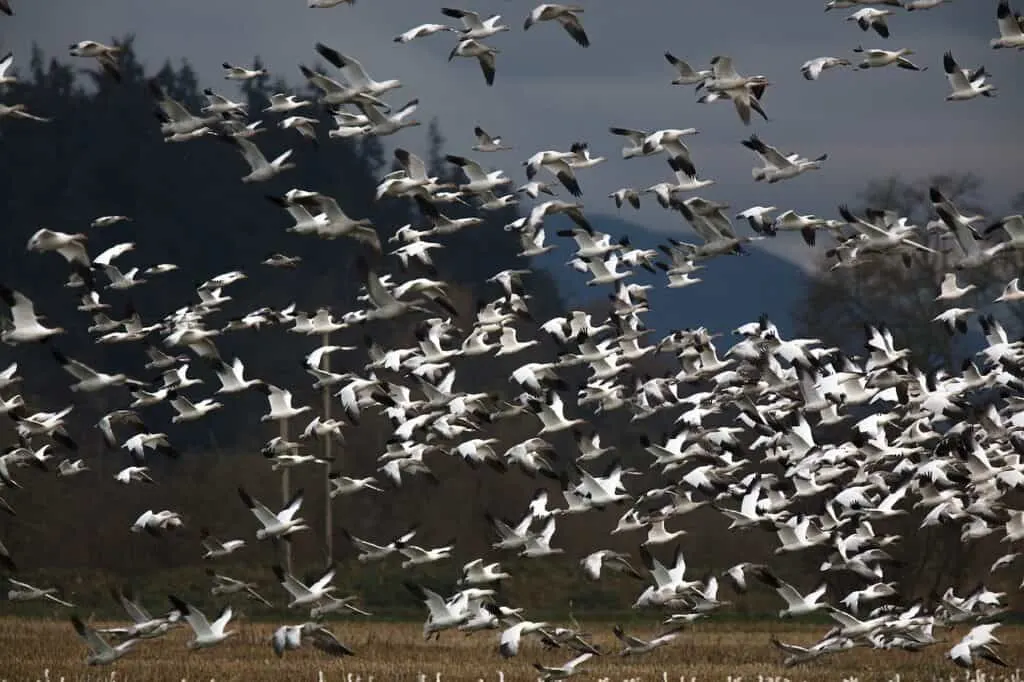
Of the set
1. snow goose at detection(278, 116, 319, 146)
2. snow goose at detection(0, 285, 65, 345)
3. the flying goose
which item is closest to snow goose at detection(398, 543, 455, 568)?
the flying goose

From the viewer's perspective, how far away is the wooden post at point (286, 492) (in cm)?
3133

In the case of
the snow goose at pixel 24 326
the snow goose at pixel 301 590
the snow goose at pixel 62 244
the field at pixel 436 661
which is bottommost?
the field at pixel 436 661

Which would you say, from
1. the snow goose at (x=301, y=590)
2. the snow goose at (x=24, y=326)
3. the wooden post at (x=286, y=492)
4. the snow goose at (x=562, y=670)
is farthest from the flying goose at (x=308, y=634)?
the wooden post at (x=286, y=492)

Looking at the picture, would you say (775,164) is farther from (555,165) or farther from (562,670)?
(562,670)

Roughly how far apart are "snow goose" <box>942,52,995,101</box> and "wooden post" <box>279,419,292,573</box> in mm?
13436

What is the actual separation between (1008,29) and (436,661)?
28.1 feet

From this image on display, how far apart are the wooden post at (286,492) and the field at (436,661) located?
692 cm

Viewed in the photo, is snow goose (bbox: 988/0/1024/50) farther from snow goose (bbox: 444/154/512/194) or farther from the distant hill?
the distant hill

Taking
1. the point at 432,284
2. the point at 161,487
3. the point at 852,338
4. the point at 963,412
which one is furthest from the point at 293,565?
the point at 963,412

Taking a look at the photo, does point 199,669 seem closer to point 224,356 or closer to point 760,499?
point 760,499

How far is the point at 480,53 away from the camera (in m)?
21.4

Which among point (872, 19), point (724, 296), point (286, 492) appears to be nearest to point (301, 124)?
point (872, 19)

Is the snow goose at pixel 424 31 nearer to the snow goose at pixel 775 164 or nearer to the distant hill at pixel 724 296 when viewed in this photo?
the snow goose at pixel 775 164

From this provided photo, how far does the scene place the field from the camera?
17.5 meters
